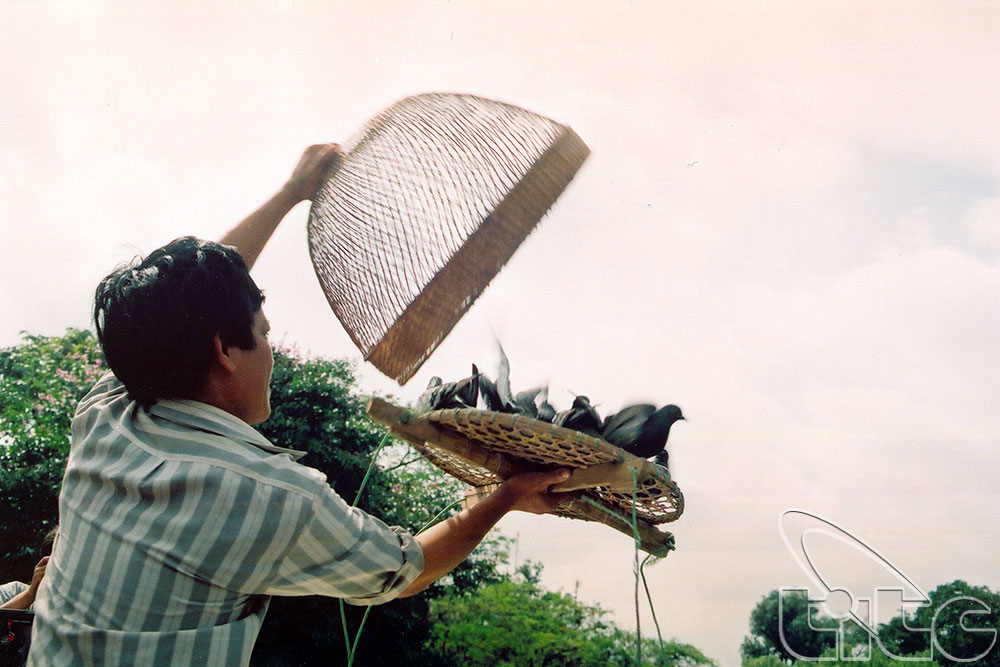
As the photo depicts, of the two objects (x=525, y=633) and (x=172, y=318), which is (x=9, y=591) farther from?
(x=525, y=633)

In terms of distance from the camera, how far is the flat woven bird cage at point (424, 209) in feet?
4.90

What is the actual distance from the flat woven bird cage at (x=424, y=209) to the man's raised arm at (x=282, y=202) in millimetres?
26

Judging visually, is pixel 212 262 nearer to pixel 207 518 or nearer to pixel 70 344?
pixel 207 518

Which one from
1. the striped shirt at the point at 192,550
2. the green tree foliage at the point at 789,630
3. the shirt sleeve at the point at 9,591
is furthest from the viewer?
the green tree foliage at the point at 789,630

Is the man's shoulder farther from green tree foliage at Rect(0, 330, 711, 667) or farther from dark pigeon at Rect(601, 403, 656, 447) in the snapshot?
green tree foliage at Rect(0, 330, 711, 667)

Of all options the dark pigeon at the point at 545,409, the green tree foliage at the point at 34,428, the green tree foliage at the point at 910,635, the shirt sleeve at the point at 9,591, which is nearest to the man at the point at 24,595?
the shirt sleeve at the point at 9,591

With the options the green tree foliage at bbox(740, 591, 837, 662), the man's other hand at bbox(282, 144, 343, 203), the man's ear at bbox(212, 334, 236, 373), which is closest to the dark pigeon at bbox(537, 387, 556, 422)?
the man's ear at bbox(212, 334, 236, 373)

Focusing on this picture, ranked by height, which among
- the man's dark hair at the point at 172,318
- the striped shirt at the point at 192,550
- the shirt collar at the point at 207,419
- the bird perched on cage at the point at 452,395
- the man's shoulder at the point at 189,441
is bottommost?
the striped shirt at the point at 192,550

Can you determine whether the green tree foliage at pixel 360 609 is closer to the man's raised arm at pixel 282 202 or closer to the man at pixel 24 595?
the man at pixel 24 595

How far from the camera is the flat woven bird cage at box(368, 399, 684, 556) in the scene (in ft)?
4.14

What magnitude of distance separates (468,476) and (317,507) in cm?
74

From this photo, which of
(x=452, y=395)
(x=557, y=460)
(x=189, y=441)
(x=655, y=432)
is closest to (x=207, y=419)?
(x=189, y=441)

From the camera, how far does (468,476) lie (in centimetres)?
164

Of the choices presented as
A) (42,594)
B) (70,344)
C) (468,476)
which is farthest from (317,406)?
(42,594)
